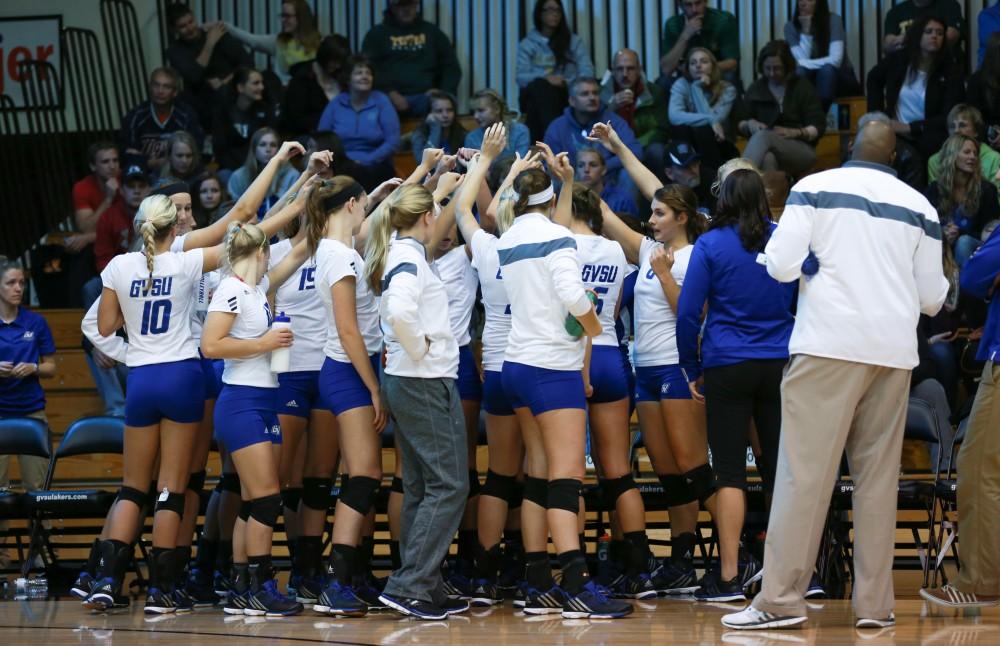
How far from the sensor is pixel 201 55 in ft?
37.7

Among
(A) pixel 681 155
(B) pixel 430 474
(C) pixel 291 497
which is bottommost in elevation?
(C) pixel 291 497

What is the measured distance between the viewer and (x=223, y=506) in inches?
245

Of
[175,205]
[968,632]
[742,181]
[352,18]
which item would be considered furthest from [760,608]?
[352,18]

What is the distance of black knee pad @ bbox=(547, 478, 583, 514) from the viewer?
5465 mm

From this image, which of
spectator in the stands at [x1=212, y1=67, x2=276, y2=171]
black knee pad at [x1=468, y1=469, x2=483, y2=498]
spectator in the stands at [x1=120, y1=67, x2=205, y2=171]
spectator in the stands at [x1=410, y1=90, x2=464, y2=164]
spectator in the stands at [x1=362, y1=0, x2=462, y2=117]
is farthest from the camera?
spectator in the stands at [x1=362, y1=0, x2=462, y2=117]

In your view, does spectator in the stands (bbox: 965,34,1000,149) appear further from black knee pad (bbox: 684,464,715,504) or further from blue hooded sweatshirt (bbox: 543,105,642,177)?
black knee pad (bbox: 684,464,715,504)

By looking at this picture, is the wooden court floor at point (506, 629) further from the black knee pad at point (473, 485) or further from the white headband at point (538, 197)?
the white headband at point (538, 197)

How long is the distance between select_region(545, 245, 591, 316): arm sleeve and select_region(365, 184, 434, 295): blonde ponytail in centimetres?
60

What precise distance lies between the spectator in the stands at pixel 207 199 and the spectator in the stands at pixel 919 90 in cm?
474

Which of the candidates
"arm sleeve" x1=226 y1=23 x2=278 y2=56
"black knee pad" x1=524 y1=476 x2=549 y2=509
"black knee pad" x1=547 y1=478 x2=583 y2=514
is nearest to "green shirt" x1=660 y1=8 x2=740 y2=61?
"arm sleeve" x1=226 y1=23 x2=278 y2=56

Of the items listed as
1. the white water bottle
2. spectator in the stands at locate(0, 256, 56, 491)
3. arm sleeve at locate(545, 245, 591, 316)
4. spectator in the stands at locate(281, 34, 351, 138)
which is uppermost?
spectator in the stands at locate(281, 34, 351, 138)

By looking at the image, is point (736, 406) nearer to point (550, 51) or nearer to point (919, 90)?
point (919, 90)

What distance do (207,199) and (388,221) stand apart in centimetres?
407

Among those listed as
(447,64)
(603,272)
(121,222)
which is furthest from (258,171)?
(603,272)
